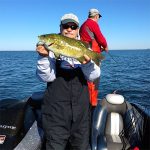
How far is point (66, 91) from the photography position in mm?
4172

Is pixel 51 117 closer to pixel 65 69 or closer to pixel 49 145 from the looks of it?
pixel 49 145

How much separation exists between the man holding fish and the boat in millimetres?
579

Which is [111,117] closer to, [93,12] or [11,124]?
[11,124]

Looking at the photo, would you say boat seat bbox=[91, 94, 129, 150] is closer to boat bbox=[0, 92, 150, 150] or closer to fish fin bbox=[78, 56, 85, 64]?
boat bbox=[0, 92, 150, 150]

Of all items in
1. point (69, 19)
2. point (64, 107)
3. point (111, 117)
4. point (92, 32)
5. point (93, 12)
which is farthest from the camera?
point (93, 12)

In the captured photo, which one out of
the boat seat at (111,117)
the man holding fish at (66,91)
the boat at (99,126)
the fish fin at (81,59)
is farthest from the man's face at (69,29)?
the boat seat at (111,117)

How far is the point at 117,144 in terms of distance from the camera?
5.53 meters

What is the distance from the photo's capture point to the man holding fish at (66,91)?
4.09 m

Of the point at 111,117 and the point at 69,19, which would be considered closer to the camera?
the point at 69,19

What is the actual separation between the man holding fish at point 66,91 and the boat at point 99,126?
0.58m

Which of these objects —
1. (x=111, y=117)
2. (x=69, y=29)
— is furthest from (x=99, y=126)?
(x=69, y=29)

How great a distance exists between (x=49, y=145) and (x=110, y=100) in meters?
2.36

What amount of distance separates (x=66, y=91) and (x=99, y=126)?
1798 mm

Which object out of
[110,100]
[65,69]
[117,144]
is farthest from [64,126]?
[110,100]
